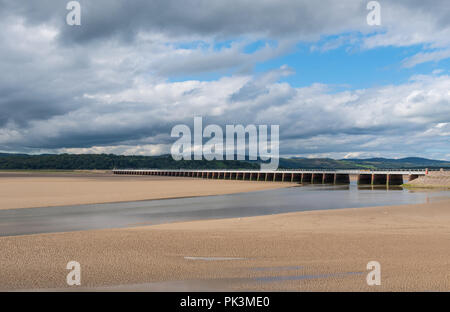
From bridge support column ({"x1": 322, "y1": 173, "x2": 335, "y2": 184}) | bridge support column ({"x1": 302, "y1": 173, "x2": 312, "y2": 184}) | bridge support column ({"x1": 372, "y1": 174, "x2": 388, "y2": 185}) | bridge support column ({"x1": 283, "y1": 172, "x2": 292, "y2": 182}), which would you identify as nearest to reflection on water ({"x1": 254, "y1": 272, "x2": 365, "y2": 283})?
bridge support column ({"x1": 372, "y1": 174, "x2": 388, "y2": 185})

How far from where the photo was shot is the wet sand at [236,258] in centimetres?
873

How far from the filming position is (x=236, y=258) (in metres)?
11.3

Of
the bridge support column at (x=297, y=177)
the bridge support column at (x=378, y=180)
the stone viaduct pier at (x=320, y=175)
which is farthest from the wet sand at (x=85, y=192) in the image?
the bridge support column at (x=297, y=177)

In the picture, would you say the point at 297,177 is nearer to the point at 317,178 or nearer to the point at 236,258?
the point at 317,178

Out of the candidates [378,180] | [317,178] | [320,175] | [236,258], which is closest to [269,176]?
[317,178]

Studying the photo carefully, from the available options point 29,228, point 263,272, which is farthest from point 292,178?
point 263,272

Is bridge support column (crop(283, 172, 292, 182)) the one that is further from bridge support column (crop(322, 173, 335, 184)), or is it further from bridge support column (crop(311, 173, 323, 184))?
bridge support column (crop(322, 173, 335, 184))

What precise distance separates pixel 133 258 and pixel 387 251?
7946mm

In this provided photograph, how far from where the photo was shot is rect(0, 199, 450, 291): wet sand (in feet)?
28.6

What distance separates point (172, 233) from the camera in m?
15.9

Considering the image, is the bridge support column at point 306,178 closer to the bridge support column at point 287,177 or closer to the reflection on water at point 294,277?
the bridge support column at point 287,177
